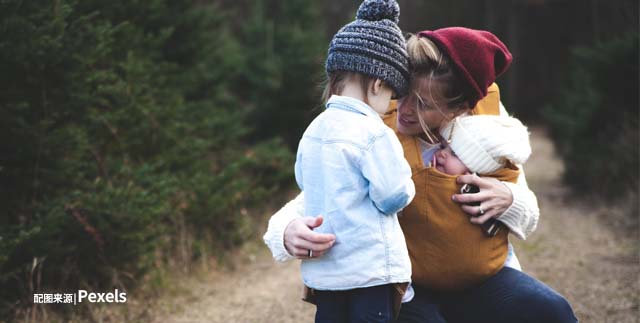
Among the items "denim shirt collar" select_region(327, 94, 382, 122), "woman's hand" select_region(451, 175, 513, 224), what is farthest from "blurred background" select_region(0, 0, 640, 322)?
"woman's hand" select_region(451, 175, 513, 224)

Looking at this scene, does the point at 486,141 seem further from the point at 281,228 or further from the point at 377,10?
the point at 281,228

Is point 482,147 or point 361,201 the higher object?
point 482,147

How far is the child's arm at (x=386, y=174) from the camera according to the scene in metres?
1.92

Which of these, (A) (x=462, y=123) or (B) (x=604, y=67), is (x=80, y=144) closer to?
(A) (x=462, y=123)

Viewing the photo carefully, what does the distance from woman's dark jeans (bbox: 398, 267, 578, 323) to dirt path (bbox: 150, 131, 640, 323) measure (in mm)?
1947

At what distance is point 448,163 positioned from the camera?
230 centimetres

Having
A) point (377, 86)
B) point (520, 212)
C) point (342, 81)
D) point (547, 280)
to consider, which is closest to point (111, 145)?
point (342, 81)

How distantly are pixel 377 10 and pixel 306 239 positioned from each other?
2.67 feet

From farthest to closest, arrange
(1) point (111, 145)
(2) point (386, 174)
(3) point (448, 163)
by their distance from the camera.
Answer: (1) point (111, 145) < (3) point (448, 163) < (2) point (386, 174)

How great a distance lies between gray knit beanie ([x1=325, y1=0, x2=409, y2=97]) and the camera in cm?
201

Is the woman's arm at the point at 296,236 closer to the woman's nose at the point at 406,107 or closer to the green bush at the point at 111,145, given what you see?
the woman's nose at the point at 406,107

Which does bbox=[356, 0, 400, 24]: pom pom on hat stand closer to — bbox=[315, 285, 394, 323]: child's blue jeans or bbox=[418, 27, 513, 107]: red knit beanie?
bbox=[418, 27, 513, 107]: red knit beanie

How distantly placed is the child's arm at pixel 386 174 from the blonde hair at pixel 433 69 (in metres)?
0.30

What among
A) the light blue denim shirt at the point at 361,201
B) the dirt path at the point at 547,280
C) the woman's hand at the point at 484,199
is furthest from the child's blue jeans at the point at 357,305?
the dirt path at the point at 547,280
